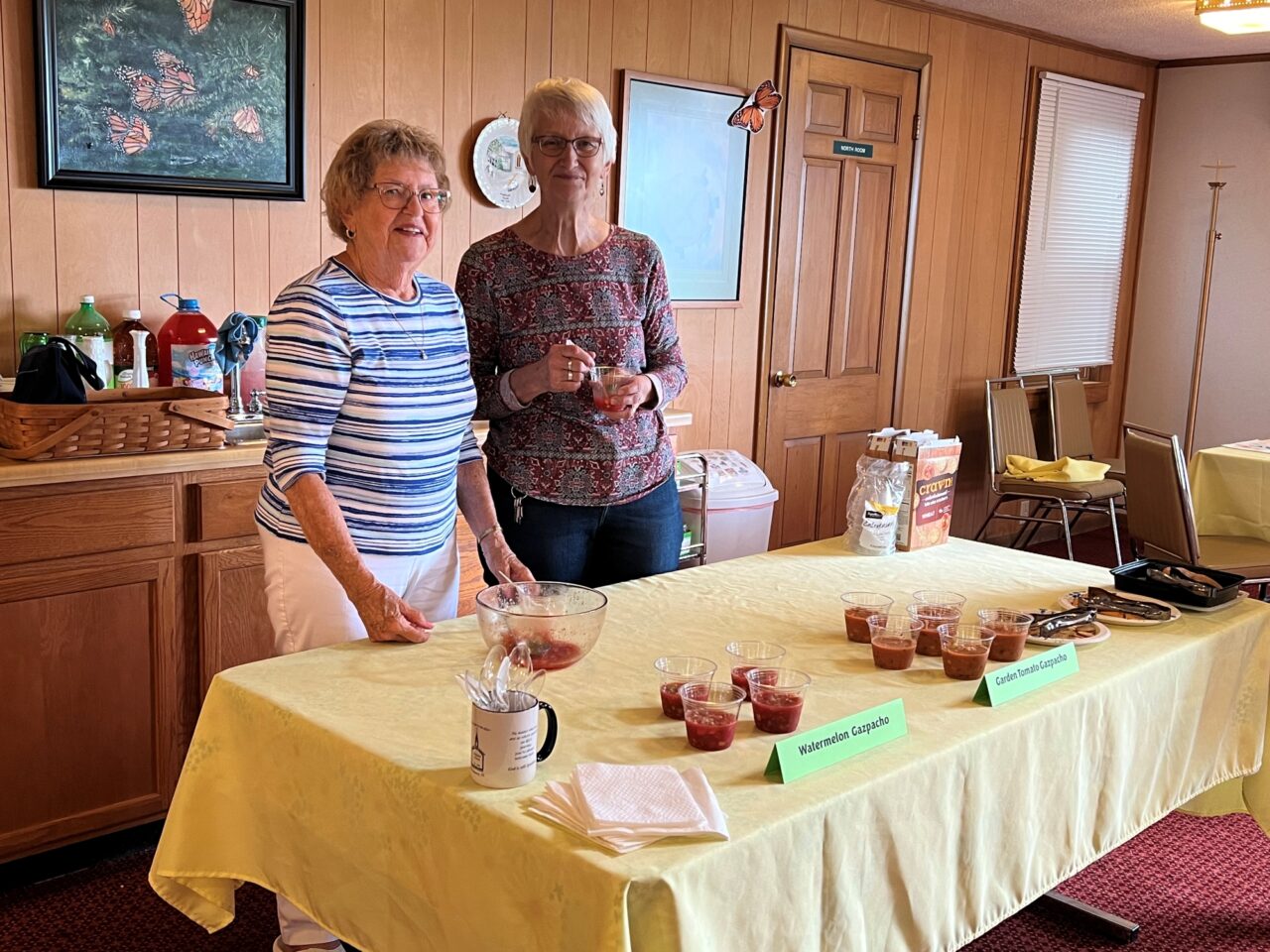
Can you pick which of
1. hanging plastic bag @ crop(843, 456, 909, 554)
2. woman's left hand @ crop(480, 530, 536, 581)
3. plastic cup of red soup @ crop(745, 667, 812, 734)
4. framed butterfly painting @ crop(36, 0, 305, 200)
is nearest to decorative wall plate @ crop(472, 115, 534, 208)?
framed butterfly painting @ crop(36, 0, 305, 200)

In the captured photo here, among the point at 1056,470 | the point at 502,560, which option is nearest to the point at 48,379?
the point at 502,560

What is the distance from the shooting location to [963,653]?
180 cm

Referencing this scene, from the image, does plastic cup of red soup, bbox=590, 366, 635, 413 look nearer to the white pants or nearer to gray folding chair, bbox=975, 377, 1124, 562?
the white pants

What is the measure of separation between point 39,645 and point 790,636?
160 cm

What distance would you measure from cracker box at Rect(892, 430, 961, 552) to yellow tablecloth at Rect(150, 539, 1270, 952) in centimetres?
44

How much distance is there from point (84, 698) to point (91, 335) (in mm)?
844

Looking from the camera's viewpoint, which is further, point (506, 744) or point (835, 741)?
point (835, 741)

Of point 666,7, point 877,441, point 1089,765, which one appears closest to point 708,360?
point 666,7

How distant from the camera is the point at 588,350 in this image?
2.33 m

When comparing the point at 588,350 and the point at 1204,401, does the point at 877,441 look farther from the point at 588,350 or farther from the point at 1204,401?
the point at 1204,401

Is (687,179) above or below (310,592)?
above

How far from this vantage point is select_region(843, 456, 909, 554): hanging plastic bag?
2463mm

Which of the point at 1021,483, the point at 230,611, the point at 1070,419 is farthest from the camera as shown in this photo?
the point at 1070,419

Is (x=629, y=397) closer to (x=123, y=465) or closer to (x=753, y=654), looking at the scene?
(x=753, y=654)
